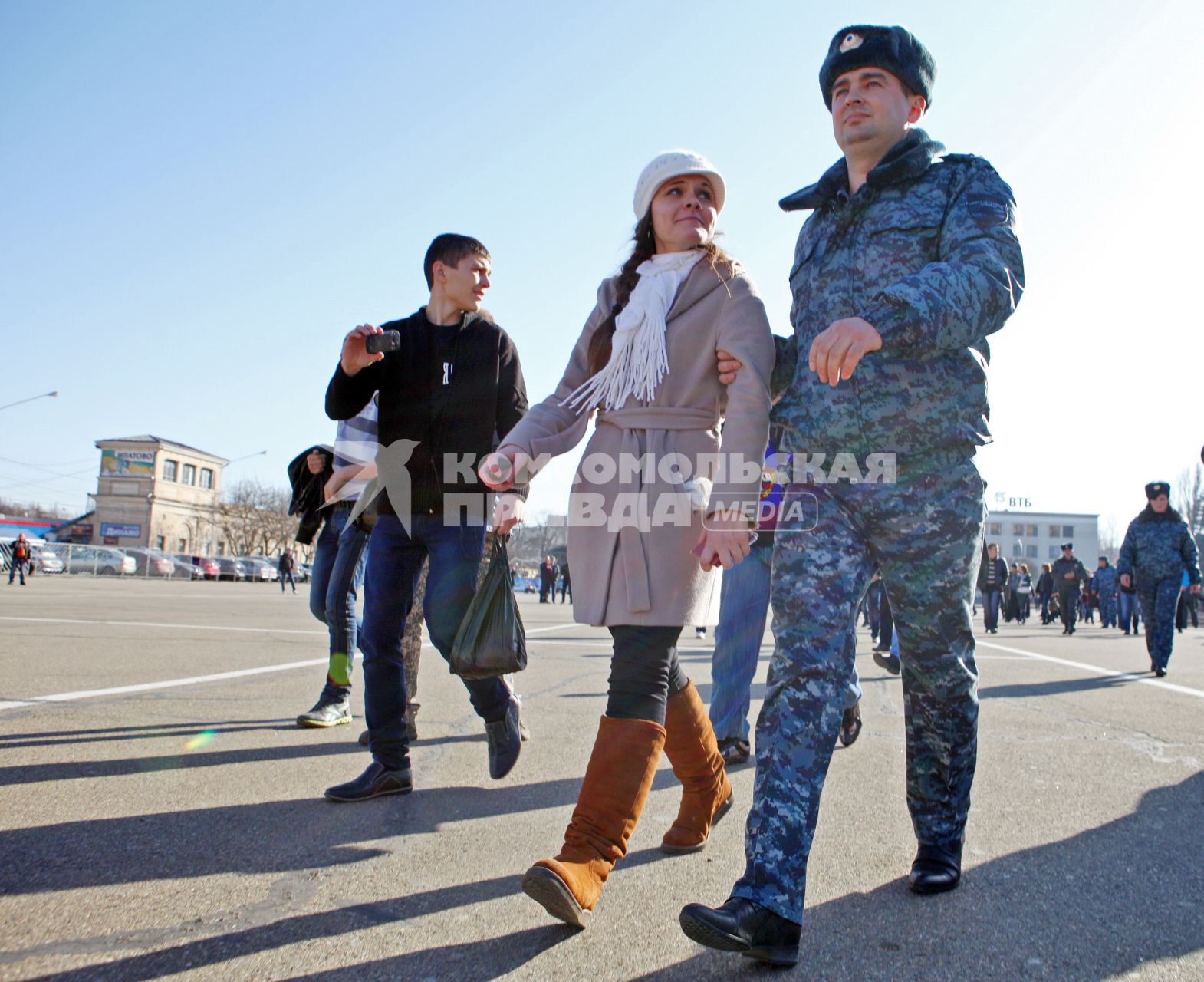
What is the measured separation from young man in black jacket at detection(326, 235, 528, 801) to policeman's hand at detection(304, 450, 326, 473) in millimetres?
1774

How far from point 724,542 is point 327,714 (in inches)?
116

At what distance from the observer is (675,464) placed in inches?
95.2

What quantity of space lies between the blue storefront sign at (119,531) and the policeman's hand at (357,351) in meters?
104

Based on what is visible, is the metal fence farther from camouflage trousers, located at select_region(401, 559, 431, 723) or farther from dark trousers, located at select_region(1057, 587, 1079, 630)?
camouflage trousers, located at select_region(401, 559, 431, 723)

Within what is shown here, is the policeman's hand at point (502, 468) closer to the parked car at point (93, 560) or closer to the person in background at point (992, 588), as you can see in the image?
the person in background at point (992, 588)

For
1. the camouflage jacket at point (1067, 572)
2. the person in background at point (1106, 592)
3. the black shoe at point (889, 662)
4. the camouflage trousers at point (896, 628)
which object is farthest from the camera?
the person in background at point (1106, 592)

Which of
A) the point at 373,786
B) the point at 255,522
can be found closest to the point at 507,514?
the point at 373,786

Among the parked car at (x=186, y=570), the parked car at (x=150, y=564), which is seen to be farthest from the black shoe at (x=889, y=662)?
the parked car at (x=186, y=570)

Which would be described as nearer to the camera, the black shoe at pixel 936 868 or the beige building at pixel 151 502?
the black shoe at pixel 936 868

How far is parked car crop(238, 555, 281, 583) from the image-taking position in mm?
65750

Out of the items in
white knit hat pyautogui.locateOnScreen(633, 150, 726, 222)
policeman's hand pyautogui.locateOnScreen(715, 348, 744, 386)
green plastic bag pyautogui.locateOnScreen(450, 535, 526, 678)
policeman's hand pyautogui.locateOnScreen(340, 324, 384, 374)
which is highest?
white knit hat pyautogui.locateOnScreen(633, 150, 726, 222)

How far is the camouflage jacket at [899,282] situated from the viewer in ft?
6.98

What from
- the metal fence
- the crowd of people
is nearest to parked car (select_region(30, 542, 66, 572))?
the metal fence

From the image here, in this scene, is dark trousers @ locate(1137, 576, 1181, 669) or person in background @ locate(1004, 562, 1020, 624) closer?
dark trousers @ locate(1137, 576, 1181, 669)
